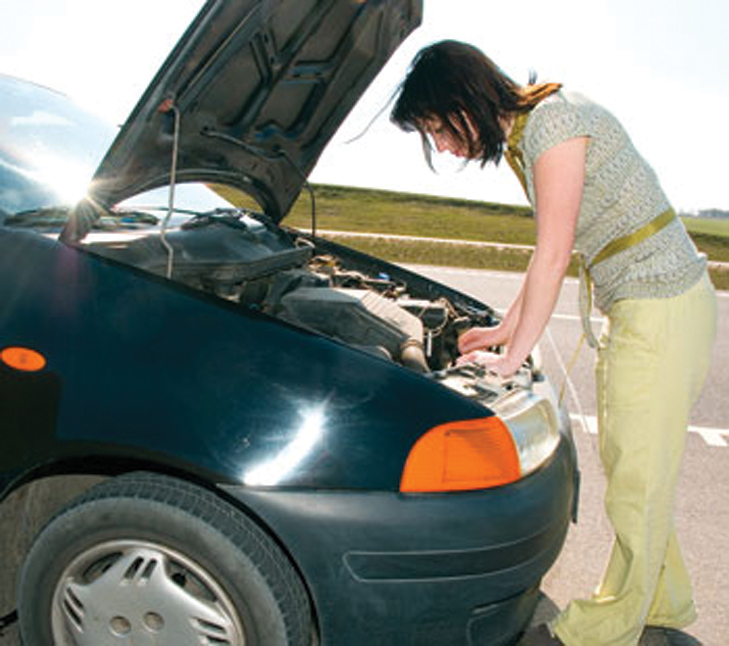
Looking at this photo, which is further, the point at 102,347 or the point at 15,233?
the point at 15,233

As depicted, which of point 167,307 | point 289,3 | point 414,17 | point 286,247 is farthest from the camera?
point 286,247

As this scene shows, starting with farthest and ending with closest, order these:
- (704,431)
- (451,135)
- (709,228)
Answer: (709,228) < (704,431) < (451,135)

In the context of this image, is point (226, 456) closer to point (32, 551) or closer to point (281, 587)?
point (281, 587)

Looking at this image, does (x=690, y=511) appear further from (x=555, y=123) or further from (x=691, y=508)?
(x=555, y=123)

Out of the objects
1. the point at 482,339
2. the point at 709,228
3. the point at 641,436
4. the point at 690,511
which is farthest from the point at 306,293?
the point at 709,228

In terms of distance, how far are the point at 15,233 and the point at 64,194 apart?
1.28ft

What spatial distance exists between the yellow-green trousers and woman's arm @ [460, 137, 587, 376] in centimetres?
32

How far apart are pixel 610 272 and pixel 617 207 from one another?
199mm

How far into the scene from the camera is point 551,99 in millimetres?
2230

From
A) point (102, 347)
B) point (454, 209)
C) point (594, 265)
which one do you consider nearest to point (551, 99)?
point (594, 265)

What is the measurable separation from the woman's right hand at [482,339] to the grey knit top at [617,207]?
0.47 m

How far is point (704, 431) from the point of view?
191 inches

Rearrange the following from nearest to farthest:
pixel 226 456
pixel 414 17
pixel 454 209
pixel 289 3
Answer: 1. pixel 226 456
2. pixel 289 3
3. pixel 414 17
4. pixel 454 209

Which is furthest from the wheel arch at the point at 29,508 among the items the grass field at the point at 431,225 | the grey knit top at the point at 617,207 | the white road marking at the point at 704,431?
the grass field at the point at 431,225
